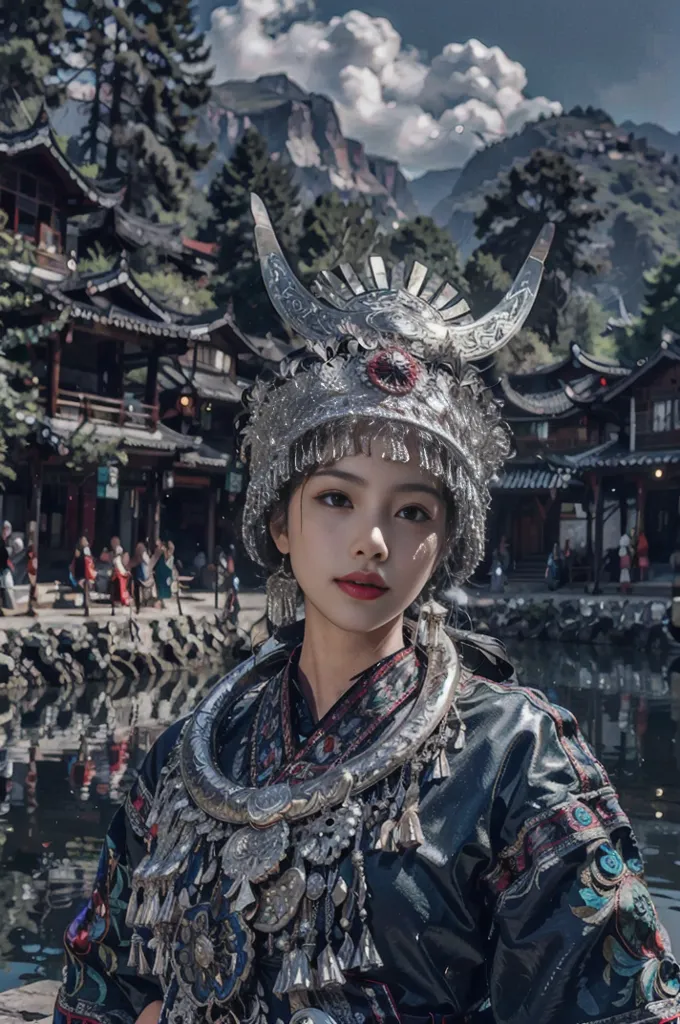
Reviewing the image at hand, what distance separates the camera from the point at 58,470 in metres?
22.4

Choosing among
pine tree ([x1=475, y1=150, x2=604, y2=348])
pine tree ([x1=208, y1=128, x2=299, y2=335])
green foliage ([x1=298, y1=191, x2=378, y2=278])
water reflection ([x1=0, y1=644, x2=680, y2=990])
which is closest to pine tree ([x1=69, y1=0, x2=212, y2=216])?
pine tree ([x1=208, y1=128, x2=299, y2=335])

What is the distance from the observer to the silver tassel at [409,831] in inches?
66.9

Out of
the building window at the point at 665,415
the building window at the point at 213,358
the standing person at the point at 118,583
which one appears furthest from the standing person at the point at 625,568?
the standing person at the point at 118,583

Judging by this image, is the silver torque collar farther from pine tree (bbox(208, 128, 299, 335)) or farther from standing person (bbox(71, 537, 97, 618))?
pine tree (bbox(208, 128, 299, 335))

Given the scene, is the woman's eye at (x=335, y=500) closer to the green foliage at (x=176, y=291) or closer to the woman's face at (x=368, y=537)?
the woman's face at (x=368, y=537)

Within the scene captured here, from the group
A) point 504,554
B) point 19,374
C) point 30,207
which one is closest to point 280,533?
point 19,374

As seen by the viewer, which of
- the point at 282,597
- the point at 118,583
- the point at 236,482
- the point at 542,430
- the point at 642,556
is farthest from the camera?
the point at 542,430

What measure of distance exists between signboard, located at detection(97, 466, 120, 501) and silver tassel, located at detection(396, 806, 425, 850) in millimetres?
18956

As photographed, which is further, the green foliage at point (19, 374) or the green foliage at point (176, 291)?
the green foliage at point (176, 291)

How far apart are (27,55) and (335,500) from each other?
126 ft

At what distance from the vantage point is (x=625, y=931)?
1.62 metres

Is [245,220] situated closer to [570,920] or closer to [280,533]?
[280,533]

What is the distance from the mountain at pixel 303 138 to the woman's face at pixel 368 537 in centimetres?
10854

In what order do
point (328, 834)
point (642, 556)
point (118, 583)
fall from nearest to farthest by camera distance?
1. point (328, 834)
2. point (118, 583)
3. point (642, 556)
